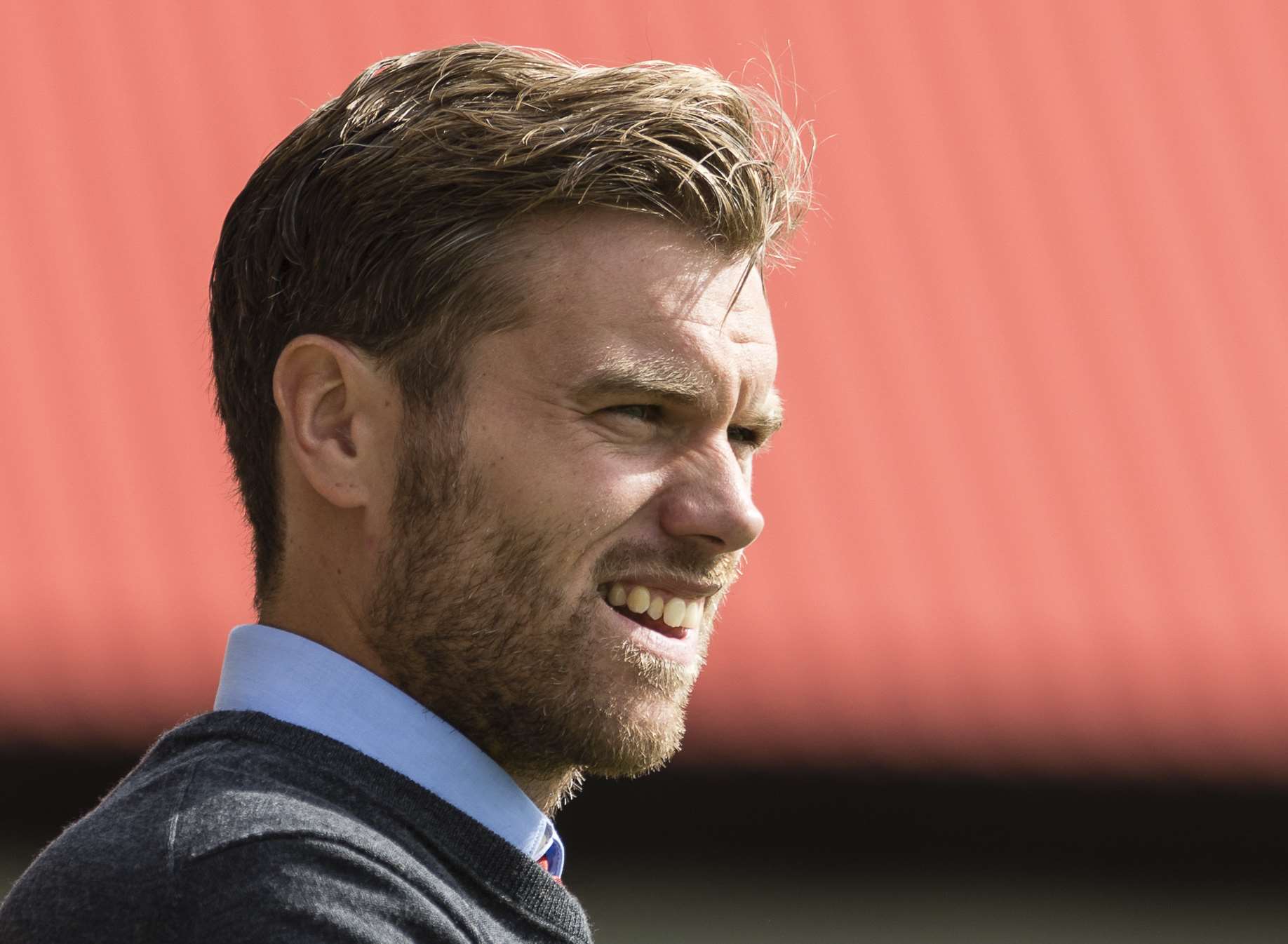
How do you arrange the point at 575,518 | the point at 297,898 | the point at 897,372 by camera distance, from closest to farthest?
the point at 297,898 → the point at 575,518 → the point at 897,372

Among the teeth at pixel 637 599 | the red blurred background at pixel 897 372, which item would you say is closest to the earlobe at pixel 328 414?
the teeth at pixel 637 599

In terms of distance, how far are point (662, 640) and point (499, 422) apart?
0.31 meters

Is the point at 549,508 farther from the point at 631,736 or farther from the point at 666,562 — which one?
the point at 631,736

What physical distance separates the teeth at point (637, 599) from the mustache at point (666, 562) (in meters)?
0.03

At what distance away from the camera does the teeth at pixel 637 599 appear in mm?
1686

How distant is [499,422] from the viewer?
166 centimetres

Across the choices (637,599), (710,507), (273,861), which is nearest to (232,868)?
(273,861)

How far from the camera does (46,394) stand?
3.95 metres

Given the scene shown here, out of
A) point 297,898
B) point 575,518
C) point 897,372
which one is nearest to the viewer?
point 297,898

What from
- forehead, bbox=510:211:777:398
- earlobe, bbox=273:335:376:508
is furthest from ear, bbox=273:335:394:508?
forehead, bbox=510:211:777:398

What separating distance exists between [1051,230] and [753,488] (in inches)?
45.0

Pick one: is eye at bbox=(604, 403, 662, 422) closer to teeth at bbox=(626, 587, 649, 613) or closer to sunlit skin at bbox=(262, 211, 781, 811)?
sunlit skin at bbox=(262, 211, 781, 811)

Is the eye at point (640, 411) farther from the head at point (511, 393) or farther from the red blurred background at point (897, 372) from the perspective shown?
the red blurred background at point (897, 372)

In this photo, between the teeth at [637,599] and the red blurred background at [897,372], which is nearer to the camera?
the teeth at [637,599]
